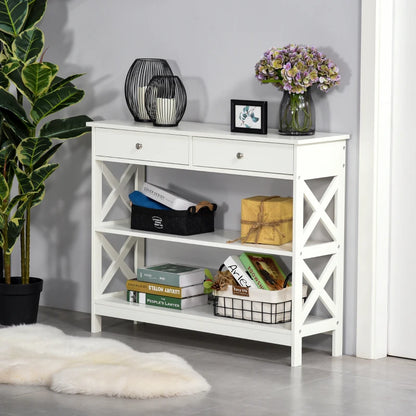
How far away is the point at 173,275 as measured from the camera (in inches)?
173

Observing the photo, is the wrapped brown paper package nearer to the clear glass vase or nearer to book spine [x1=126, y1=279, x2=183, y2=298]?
the clear glass vase

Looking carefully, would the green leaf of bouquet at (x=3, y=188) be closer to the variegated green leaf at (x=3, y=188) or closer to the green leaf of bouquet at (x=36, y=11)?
the variegated green leaf at (x=3, y=188)

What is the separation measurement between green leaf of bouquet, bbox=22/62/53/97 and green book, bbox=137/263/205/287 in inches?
36.5

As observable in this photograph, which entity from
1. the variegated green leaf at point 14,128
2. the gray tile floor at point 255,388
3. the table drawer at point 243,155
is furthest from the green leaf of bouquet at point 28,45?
the gray tile floor at point 255,388

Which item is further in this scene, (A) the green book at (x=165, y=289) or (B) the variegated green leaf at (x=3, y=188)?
(B) the variegated green leaf at (x=3, y=188)

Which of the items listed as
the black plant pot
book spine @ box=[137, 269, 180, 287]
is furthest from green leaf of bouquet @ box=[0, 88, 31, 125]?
book spine @ box=[137, 269, 180, 287]

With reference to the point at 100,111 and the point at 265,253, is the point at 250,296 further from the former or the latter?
the point at 100,111

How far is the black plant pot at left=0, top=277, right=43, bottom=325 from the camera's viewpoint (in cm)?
464

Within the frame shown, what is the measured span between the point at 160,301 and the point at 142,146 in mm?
693

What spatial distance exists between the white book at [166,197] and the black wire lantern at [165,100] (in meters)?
0.30

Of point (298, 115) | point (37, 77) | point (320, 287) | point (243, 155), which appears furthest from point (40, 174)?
point (320, 287)

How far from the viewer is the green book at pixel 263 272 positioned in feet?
13.6

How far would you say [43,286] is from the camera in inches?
205

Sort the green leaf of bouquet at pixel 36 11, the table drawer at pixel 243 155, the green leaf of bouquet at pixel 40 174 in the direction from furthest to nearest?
the green leaf of bouquet at pixel 36 11, the green leaf of bouquet at pixel 40 174, the table drawer at pixel 243 155
